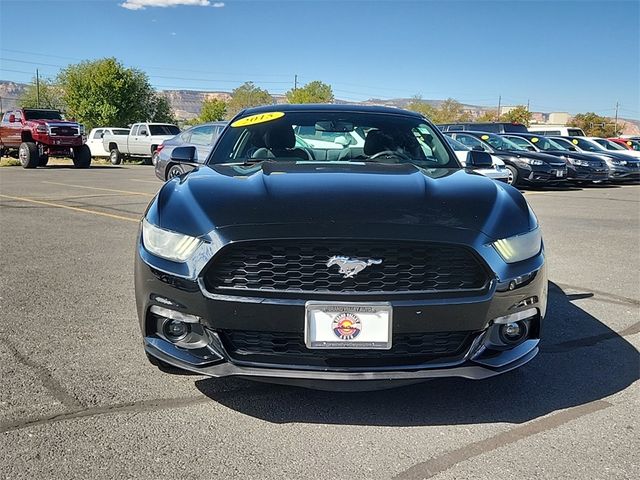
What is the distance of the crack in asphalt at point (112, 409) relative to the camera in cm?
275

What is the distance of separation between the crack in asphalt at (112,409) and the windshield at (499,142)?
1532 centimetres

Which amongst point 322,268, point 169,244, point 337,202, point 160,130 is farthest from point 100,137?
point 322,268

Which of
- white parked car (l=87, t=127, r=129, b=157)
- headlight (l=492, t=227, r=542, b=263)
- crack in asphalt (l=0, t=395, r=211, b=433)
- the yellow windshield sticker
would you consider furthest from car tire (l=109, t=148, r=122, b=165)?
headlight (l=492, t=227, r=542, b=263)

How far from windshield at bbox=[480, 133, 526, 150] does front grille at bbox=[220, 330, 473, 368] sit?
15168 mm

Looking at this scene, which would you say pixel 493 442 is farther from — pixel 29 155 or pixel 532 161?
pixel 29 155

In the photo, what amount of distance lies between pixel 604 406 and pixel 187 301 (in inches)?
80.9

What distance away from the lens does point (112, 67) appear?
6231cm

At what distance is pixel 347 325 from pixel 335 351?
133mm

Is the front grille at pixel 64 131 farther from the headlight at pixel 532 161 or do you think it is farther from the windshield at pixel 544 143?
the windshield at pixel 544 143

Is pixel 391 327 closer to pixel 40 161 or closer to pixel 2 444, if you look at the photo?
pixel 2 444

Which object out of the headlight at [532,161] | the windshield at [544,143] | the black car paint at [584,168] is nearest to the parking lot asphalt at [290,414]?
the headlight at [532,161]

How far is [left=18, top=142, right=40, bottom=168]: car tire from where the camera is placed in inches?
862

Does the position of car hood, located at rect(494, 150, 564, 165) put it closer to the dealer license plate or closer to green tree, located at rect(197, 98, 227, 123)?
the dealer license plate

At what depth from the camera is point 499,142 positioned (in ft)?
57.3
